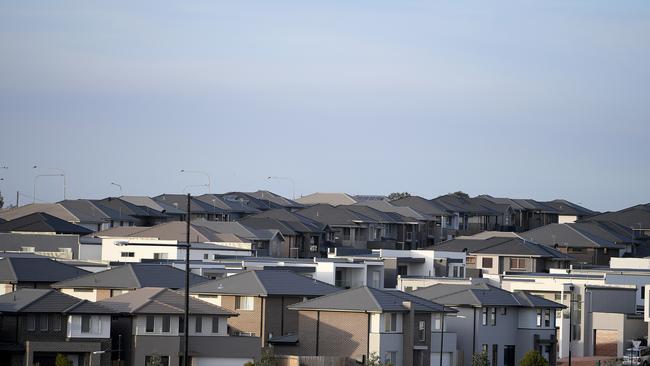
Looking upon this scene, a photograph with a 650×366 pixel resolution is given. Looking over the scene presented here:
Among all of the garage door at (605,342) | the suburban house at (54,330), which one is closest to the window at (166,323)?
the suburban house at (54,330)

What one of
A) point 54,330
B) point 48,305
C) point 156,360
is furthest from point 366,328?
point 48,305

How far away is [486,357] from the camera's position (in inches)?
2356

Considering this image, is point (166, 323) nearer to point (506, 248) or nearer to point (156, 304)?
point (156, 304)

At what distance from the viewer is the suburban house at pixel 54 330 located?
158 ft

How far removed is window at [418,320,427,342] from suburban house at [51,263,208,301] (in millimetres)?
11162

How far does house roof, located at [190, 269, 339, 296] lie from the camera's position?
59.0 m

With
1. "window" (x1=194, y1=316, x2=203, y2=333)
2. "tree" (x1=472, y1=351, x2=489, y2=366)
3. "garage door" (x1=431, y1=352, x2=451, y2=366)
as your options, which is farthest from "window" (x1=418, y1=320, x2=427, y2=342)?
"window" (x1=194, y1=316, x2=203, y2=333)

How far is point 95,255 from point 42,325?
132 feet

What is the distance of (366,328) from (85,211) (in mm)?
63862

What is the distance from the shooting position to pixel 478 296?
62.2m

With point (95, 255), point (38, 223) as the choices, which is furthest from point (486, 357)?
point (38, 223)

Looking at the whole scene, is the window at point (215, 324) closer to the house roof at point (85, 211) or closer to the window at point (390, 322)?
the window at point (390, 322)

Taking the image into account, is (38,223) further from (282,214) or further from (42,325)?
(42,325)

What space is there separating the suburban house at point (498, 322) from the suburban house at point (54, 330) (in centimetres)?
1674
